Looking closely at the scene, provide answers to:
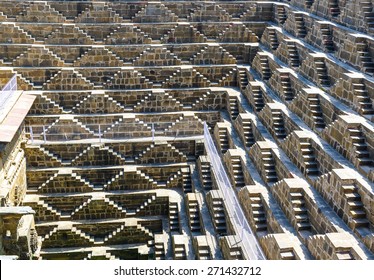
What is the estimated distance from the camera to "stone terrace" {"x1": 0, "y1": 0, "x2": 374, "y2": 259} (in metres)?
11.8

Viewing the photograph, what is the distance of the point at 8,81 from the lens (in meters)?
17.6

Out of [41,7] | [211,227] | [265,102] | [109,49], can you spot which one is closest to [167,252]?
[211,227]

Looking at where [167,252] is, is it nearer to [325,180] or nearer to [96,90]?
[325,180]

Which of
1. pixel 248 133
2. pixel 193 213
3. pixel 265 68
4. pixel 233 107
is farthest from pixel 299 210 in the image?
pixel 265 68

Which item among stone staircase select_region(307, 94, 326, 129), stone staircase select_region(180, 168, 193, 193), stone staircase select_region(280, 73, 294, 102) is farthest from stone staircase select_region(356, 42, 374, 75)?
stone staircase select_region(180, 168, 193, 193)

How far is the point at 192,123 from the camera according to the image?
17.2 meters

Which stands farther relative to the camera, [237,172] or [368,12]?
[368,12]

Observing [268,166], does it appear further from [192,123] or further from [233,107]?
[233,107]

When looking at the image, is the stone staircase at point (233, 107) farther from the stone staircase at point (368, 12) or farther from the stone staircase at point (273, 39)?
the stone staircase at point (368, 12)

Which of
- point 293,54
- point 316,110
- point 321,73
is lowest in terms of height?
point 316,110

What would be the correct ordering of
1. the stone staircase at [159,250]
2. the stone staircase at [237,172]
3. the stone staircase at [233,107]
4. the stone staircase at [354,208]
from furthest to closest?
the stone staircase at [233,107] → the stone staircase at [159,250] → the stone staircase at [237,172] → the stone staircase at [354,208]

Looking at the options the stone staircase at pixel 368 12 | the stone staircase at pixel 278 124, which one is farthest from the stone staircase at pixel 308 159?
the stone staircase at pixel 368 12

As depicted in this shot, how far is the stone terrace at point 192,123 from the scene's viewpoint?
1177 centimetres
